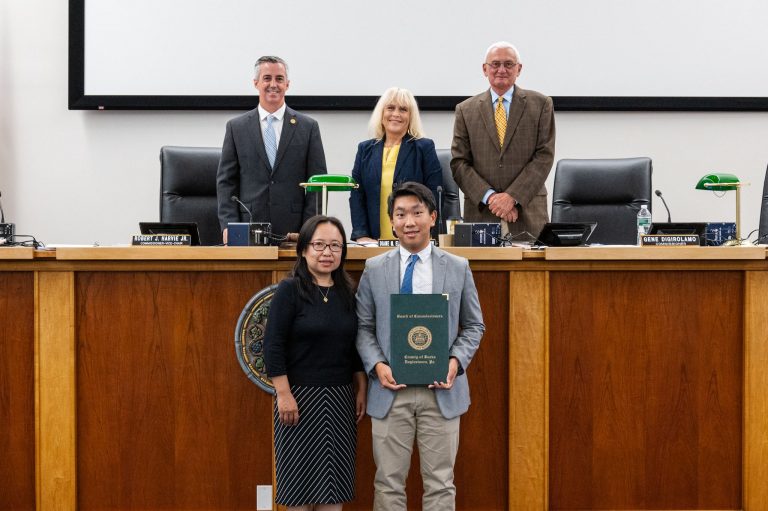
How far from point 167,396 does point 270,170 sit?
132 centimetres

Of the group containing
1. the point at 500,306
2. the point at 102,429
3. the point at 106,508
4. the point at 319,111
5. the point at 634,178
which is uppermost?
the point at 319,111

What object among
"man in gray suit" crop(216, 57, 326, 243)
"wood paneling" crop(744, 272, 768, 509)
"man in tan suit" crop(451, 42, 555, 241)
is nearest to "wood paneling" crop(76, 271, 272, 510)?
"man in gray suit" crop(216, 57, 326, 243)

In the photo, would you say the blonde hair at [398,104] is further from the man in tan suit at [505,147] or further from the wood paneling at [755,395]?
the wood paneling at [755,395]

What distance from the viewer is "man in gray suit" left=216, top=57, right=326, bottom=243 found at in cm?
361

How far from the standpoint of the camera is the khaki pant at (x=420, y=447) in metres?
2.37

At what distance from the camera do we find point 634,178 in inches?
153

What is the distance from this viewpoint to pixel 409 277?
7.95 ft

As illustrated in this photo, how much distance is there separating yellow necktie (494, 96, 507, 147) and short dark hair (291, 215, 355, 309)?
147cm

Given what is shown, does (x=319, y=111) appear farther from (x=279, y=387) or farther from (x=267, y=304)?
(x=279, y=387)

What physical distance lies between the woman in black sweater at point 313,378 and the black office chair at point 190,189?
171cm

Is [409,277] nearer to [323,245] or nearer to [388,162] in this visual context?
[323,245]

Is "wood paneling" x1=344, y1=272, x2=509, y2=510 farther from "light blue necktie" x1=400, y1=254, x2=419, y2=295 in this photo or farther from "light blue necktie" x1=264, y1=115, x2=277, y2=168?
"light blue necktie" x1=264, y1=115, x2=277, y2=168

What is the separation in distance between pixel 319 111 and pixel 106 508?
114 inches

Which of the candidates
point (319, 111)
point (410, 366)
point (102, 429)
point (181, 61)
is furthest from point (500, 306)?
point (181, 61)
